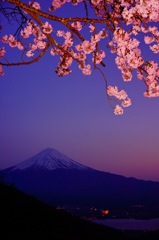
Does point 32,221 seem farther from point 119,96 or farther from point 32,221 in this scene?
point 119,96

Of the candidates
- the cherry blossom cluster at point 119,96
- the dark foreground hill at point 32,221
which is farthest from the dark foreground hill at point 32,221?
the cherry blossom cluster at point 119,96

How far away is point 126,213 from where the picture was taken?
13300 cm

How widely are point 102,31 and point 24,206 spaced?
11.3 metres

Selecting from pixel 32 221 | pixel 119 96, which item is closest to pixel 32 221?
pixel 32 221

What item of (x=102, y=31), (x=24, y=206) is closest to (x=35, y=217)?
(x=24, y=206)

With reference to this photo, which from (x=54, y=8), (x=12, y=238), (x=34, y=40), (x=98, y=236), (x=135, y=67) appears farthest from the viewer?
(x=98, y=236)

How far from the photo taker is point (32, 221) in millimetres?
13500

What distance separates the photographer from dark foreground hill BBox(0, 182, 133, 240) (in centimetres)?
1134

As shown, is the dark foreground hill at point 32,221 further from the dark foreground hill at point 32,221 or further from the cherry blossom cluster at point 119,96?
the cherry blossom cluster at point 119,96

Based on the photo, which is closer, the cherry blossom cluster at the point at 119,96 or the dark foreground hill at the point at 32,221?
the cherry blossom cluster at the point at 119,96

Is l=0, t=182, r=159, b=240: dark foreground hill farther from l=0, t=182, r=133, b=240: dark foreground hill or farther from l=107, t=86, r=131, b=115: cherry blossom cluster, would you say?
l=107, t=86, r=131, b=115: cherry blossom cluster

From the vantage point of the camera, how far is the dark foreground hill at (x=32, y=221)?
1134 centimetres

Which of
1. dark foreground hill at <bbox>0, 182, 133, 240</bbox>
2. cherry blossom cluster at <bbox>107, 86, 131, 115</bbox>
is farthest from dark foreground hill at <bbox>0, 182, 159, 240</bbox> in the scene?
cherry blossom cluster at <bbox>107, 86, 131, 115</bbox>

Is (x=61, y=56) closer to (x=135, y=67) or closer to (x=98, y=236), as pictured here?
(x=135, y=67)
